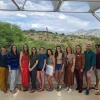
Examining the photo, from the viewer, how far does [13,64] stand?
5.88m

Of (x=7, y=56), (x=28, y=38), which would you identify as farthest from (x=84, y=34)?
(x=7, y=56)

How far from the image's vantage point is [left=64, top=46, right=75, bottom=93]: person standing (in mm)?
5918

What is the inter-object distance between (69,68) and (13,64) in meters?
1.54

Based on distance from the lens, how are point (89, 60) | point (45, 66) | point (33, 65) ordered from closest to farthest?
point (89, 60)
point (33, 65)
point (45, 66)

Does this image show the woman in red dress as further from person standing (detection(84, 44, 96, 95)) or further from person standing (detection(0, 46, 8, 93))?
person standing (detection(84, 44, 96, 95))

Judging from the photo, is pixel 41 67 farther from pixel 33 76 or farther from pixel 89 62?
pixel 89 62

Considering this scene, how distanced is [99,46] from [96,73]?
78 cm

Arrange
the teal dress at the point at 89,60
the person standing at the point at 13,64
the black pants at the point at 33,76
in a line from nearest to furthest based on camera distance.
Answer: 1. the teal dress at the point at 89,60
2. the person standing at the point at 13,64
3. the black pants at the point at 33,76

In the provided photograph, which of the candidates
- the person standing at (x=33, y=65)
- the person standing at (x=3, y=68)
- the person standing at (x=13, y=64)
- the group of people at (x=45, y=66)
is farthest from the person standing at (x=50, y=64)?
the person standing at (x=3, y=68)

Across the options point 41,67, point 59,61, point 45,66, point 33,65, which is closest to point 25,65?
point 33,65

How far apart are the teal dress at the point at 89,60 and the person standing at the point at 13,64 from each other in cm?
188

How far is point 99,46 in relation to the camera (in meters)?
5.78

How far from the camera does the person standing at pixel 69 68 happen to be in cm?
592

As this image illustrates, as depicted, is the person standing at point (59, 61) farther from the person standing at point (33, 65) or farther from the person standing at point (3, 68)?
the person standing at point (3, 68)
